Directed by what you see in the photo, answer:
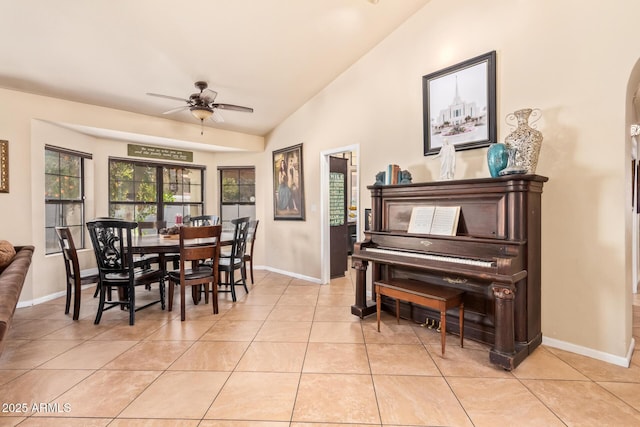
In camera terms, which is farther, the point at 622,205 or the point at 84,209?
the point at 84,209

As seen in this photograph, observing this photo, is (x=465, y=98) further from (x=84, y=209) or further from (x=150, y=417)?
(x=84, y=209)

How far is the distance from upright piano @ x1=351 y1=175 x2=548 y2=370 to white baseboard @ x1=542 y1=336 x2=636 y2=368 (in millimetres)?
100

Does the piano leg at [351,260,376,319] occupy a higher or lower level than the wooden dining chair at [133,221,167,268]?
lower

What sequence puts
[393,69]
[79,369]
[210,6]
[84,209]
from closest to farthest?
[79,369] → [210,6] → [393,69] → [84,209]

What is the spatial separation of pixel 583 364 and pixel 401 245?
1.57 meters

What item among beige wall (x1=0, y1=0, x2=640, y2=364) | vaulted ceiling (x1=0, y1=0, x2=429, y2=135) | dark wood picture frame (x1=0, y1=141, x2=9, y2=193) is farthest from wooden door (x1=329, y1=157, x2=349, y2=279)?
dark wood picture frame (x1=0, y1=141, x2=9, y2=193)

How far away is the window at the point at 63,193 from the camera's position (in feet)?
13.5

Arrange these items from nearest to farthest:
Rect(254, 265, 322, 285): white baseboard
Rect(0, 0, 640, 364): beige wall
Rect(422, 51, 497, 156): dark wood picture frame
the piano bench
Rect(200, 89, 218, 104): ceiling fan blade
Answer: Rect(0, 0, 640, 364): beige wall → the piano bench → Rect(422, 51, 497, 156): dark wood picture frame → Rect(200, 89, 218, 104): ceiling fan blade → Rect(254, 265, 322, 285): white baseboard

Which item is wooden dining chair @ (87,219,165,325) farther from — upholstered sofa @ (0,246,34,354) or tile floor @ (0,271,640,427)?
upholstered sofa @ (0,246,34,354)

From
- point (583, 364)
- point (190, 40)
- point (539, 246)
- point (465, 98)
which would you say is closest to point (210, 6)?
point (190, 40)

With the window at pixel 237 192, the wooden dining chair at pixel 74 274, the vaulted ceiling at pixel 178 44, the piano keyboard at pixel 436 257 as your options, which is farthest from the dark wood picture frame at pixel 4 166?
the piano keyboard at pixel 436 257

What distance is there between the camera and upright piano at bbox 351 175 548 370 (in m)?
2.22

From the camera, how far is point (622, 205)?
2268 mm

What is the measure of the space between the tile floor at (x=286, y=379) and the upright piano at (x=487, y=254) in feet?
0.66
